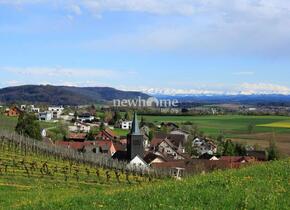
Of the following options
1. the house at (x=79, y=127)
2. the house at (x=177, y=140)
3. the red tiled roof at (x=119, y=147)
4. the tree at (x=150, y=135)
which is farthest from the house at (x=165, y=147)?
the house at (x=79, y=127)

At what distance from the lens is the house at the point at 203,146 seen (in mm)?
144375

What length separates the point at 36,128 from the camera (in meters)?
115

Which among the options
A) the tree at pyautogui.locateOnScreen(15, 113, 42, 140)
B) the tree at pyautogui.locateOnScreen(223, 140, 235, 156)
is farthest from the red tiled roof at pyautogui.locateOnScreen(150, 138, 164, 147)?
the tree at pyautogui.locateOnScreen(15, 113, 42, 140)

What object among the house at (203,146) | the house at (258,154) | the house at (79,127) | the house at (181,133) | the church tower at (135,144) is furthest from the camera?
the house at (79,127)

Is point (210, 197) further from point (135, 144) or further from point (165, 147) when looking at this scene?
point (165, 147)

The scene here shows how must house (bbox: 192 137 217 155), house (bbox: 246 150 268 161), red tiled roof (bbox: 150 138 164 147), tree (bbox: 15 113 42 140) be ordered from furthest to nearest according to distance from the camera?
house (bbox: 192 137 217 155), red tiled roof (bbox: 150 138 164 147), house (bbox: 246 150 268 161), tree (bbox: 15 113 42 140)

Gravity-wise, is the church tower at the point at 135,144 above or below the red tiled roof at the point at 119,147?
above

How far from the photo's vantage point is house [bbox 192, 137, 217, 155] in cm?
14438

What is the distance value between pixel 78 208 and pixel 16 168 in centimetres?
4216

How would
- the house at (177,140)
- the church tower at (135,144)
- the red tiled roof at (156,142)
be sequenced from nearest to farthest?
1. the church tower at (135,144)
2. the red tiled roof at (156,142)
3. the house at (177,140)

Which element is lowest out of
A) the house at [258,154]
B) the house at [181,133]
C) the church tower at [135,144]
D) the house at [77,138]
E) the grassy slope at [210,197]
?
the house at [258,154]

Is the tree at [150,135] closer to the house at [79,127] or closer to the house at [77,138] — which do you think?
the house at [77,138]

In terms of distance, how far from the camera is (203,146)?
149625 mm

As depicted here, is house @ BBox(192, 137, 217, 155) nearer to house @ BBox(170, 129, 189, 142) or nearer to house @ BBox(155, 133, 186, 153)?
house @ BBox(170, 129, 189, 142)
